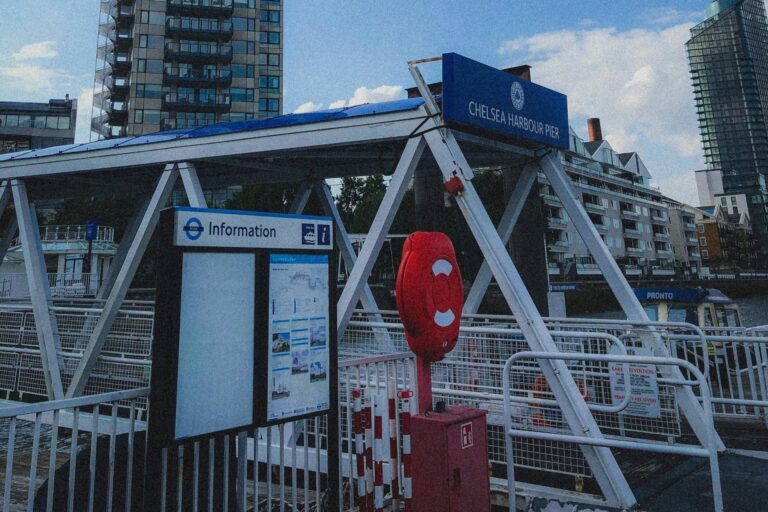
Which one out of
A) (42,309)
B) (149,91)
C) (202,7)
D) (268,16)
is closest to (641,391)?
(42,309)

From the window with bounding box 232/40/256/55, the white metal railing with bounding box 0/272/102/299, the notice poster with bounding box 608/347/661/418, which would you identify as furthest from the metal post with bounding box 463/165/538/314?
the window with bounding box 232/40/256/55

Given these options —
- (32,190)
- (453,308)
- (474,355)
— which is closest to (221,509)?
(453,308)

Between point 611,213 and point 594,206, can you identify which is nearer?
point 594,206

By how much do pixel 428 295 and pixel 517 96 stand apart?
10.1ft

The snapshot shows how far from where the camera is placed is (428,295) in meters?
3.78

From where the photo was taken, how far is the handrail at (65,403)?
7.33ft

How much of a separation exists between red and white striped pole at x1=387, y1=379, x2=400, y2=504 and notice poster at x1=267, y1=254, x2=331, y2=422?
0.77 metres

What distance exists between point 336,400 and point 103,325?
484 cm

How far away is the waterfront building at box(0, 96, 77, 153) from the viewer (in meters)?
69.9

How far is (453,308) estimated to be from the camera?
4.02 meters

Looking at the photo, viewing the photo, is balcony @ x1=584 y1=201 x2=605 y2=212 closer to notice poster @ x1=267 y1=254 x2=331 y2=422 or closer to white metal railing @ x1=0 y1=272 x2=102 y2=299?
white metal railing @ x1=0 y1=272 x2=102 y2=299

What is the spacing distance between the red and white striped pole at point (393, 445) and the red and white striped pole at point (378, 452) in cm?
9

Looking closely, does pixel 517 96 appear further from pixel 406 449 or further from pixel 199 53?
pixel 199 53

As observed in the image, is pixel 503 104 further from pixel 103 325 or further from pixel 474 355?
pixel 103 325
